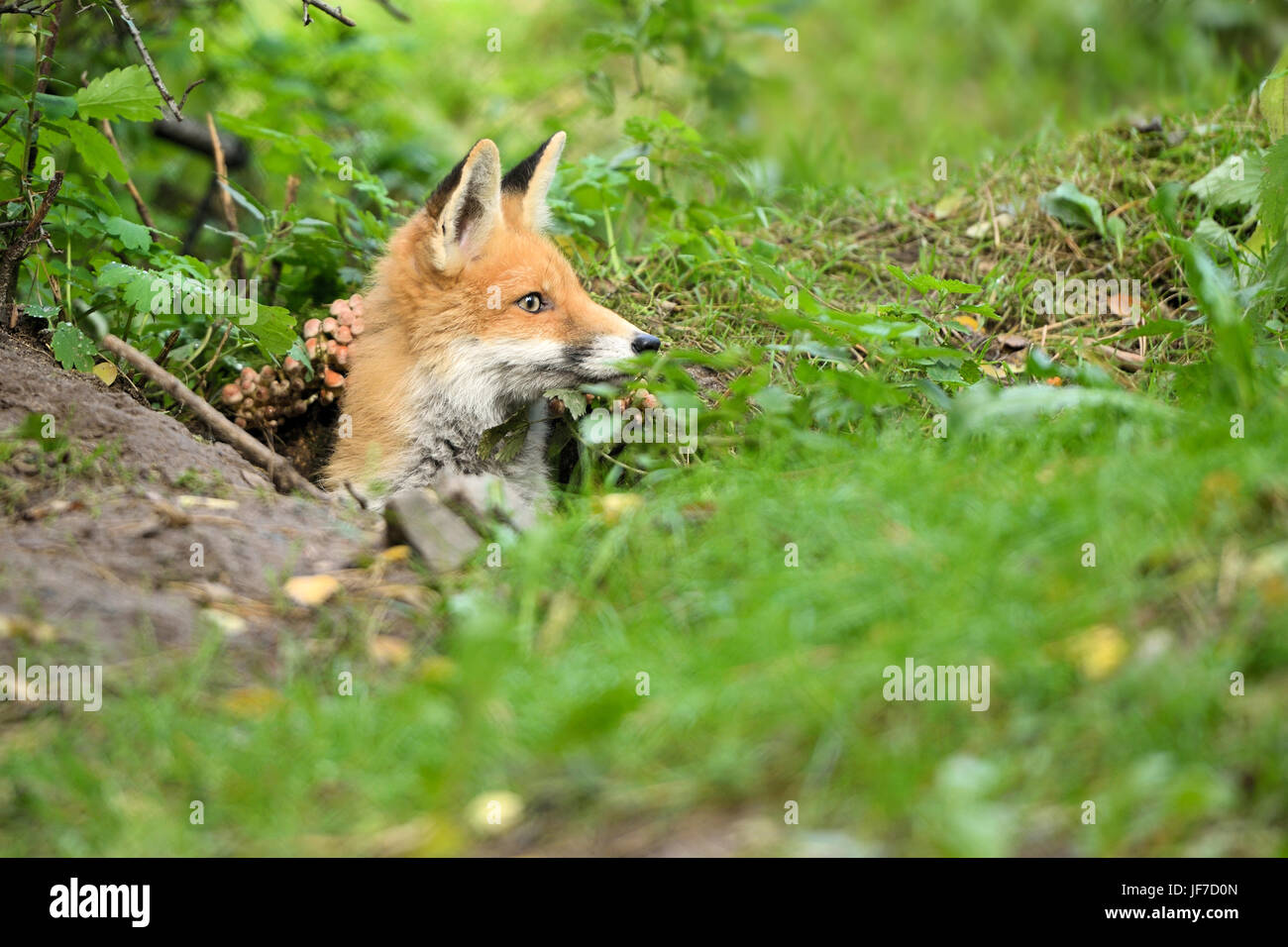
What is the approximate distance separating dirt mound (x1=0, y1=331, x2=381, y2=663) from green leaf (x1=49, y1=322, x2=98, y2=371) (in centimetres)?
6

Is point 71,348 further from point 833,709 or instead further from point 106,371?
point 833,709

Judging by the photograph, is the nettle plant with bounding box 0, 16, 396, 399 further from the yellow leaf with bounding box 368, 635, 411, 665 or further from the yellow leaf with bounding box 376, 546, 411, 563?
the yellow leaf with bounding box 368, 635, 411, 665

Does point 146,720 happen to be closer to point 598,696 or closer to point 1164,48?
point 598,696

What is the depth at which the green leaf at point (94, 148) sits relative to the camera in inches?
186

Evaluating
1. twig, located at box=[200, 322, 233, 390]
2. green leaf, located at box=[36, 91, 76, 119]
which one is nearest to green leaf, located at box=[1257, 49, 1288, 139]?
twig, located at box=[200, 322, 233, 390]

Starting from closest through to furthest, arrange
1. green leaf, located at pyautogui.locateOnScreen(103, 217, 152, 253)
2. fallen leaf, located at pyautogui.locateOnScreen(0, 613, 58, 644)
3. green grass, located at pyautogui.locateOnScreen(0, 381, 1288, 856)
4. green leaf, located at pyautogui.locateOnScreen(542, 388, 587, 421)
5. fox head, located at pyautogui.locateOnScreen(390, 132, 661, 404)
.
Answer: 1. green grass, located at pyautogui.locateOnScreen(0, 381, 1288, 856)
2. fallen leaf, located at pyautogui.locateOnScreen(0, 613, 58, 644)
3. green leaf, located at pyautogui.locateOnScreen(542, 388, 587, 421)
4. green leaf, located at pyautogui.locateOnScreen(103, 217, 152, 253)
5. fox head, located at pyautogui.locateOnScreen(390, 132, 661, 404)

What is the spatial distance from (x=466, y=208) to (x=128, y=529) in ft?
7.47

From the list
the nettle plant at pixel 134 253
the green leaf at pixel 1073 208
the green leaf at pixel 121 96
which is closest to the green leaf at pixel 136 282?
the nettle plant at pixel 134 253

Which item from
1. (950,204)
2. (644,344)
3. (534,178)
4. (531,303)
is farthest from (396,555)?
(950,204)

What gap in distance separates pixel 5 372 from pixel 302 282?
6.62 feet

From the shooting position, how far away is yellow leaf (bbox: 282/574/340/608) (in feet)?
11.8

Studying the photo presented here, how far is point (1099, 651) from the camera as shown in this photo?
2666mm
